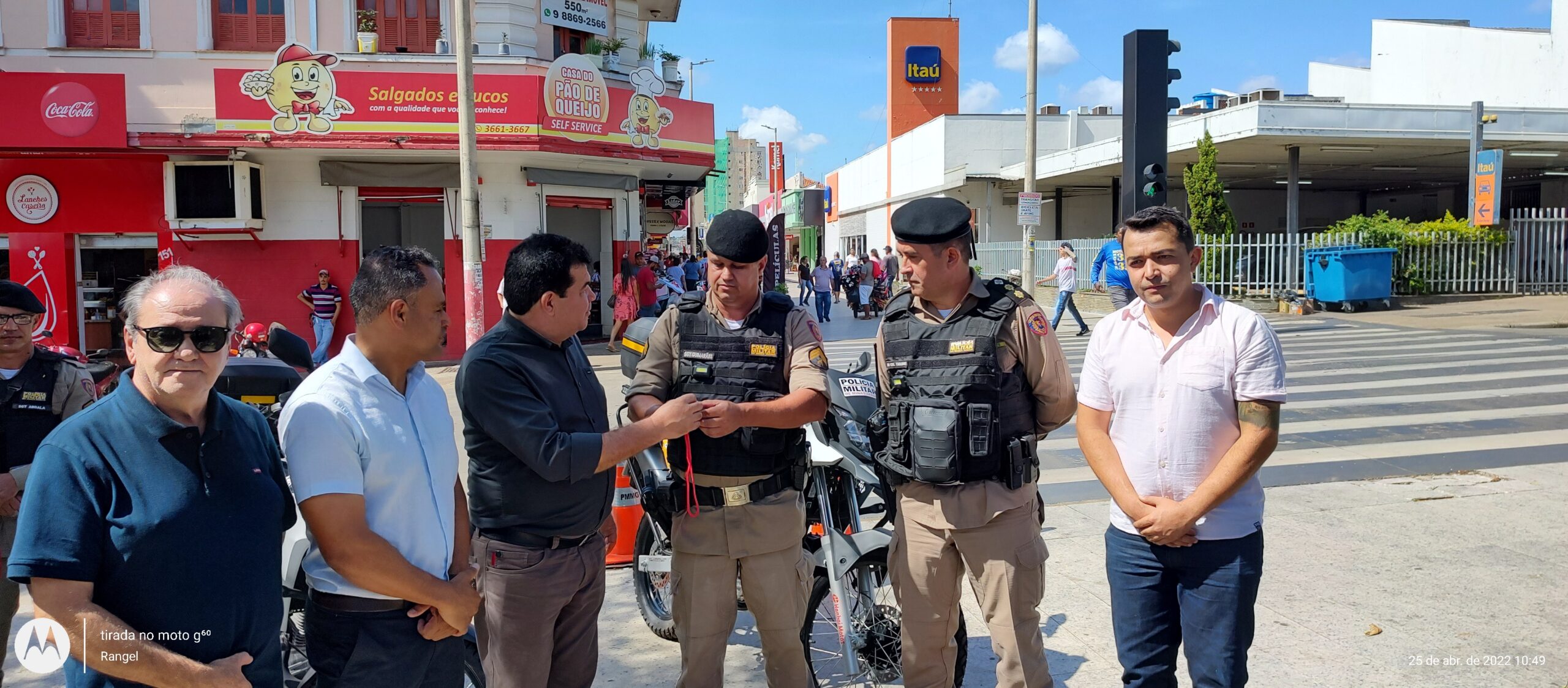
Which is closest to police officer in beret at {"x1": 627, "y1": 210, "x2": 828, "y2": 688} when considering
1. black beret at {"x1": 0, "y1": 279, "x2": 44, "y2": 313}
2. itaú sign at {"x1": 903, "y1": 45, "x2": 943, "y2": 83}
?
black beret at {"x1": 0, "y1": 279, "x2": 44, "y2": 313}

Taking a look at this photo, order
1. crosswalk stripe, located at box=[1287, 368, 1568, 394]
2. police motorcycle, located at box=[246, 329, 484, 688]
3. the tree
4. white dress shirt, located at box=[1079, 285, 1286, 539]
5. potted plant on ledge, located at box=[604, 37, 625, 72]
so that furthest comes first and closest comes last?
the tree < potted plant on ledge, located at box=[604, 37, 625, 72] < crosswalk stripe, located at box=[1287, 368, 1568, 394] < police motorcycle, located at box=[246, 329, 484, 688] < white dress shirt, located at box=[1079, 285, 1286, 539]

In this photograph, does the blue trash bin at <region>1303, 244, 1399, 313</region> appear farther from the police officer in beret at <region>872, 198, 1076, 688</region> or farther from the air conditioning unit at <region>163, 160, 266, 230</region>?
the air conditioning unit at <region>163, 160, 266, 230</region>

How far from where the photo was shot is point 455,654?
257 cm

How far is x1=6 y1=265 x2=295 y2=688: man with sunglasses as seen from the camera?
189 cm

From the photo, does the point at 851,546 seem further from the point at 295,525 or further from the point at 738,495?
the point at 295,525

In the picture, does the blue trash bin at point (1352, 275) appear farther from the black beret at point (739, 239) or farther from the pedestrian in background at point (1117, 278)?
the black beret at point (739, 239)

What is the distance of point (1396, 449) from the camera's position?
7.69 metres

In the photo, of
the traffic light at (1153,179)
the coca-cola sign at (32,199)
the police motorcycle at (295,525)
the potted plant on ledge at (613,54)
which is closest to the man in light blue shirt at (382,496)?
the police motorcycle at (295,525)

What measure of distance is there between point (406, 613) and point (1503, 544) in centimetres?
568

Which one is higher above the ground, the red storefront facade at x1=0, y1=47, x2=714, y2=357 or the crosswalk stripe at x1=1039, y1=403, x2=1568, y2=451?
the red storefront facade at x1=0, y1=47, x2=714, y2=357

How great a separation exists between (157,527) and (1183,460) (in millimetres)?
2623

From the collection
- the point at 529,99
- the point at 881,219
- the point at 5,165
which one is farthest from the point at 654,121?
the point at 881,219

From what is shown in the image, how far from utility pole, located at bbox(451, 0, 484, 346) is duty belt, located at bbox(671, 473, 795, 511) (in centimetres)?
827

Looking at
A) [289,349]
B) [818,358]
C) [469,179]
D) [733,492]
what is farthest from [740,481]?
[469,179]
